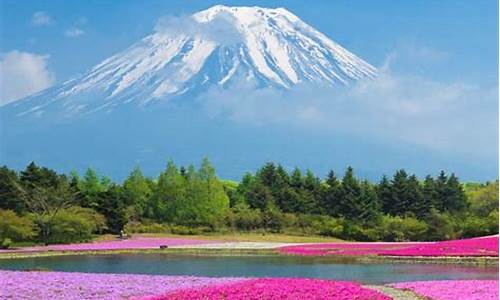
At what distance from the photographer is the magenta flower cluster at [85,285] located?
59.7ft

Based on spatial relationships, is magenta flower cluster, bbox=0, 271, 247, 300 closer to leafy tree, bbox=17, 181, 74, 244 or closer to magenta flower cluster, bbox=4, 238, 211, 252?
magenta flower cluster, bbox=4, 238, 211, 252

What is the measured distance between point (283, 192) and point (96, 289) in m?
49.9

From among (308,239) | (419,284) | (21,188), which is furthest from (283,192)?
(419,284)

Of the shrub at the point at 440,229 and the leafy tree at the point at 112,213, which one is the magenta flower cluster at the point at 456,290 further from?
the leafy tree at the point at 112,213

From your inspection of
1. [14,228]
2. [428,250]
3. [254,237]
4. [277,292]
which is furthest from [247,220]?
[277,292]

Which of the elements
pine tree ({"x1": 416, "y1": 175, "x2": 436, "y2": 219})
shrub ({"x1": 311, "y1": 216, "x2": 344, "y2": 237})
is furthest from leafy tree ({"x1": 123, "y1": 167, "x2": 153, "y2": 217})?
pine tree ({"x1": 416, "y1": 175, "x2": 436, "y2": 219})

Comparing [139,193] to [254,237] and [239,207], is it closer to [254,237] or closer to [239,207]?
→ [239,207]

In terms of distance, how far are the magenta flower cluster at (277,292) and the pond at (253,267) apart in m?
6.90

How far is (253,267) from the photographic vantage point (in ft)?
98.9

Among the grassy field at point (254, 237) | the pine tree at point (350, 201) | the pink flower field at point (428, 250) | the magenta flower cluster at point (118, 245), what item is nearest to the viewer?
the pink flower field at point (428, 250)

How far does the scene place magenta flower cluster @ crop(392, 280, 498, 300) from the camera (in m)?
17.1

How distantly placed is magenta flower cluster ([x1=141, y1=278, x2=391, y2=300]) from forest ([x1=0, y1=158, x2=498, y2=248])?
2841 centimetres

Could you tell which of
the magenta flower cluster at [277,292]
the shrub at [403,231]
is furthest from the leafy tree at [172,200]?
the magenta flower cluster at [277,292]

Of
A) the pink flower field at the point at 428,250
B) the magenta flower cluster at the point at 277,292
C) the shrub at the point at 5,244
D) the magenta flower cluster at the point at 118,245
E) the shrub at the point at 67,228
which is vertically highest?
the shrub at the point at 67,228
